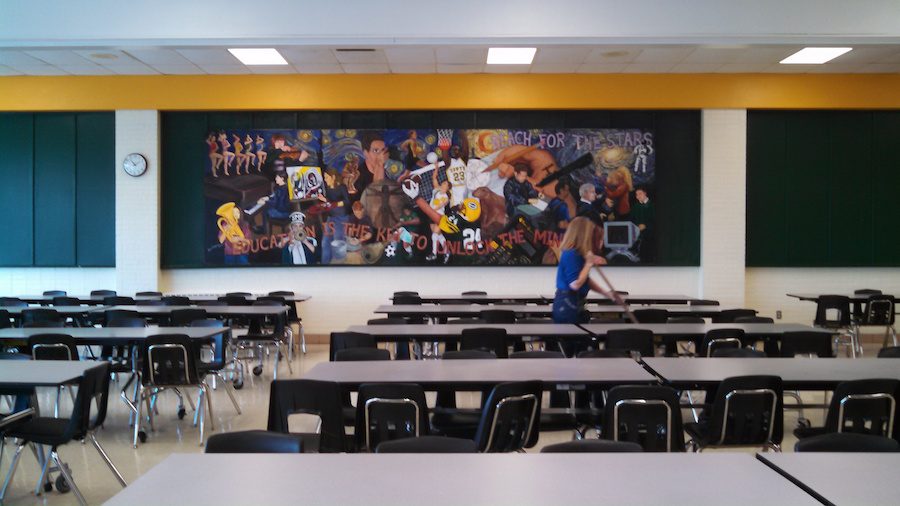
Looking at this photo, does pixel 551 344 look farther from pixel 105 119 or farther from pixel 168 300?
pixel 105 119

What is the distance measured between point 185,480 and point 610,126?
1062 centimetres

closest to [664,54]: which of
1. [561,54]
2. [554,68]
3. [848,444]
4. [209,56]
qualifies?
[561,54]

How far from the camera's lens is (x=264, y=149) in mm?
12164

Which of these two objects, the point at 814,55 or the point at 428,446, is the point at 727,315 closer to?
the point at 814,55

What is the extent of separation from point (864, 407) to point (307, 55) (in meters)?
8.77

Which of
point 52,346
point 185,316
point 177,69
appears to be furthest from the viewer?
point 177,69

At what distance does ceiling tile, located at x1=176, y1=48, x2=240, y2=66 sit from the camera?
10391mm

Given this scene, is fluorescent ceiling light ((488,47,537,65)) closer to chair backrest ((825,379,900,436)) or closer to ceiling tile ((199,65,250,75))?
ceiling tile ((199,65,250,75))

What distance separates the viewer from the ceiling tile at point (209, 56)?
1039 cm

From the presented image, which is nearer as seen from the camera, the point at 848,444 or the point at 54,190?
the point at 848,444

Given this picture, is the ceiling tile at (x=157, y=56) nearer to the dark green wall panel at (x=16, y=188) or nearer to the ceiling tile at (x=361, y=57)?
the ceiling tile at (x=361, y=57)

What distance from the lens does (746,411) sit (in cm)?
426

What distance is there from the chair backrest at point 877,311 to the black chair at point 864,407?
23.4 ft

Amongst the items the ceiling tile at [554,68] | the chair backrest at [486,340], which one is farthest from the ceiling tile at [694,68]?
the chair backrest at [486,340]
